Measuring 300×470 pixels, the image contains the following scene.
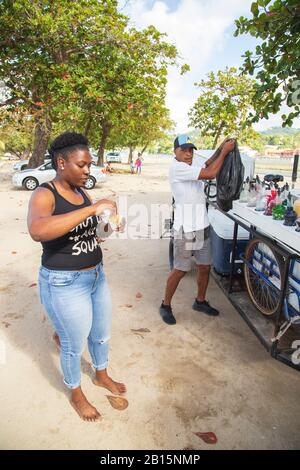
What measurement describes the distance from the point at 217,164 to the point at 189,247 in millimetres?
954

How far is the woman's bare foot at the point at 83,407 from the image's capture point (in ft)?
7.59

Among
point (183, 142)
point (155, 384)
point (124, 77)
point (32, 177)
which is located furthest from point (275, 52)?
point (32, 177)

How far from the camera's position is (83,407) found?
92.3 inches

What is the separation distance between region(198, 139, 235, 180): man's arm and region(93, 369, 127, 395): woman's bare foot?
6.64ft

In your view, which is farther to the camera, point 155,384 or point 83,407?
point 155,384

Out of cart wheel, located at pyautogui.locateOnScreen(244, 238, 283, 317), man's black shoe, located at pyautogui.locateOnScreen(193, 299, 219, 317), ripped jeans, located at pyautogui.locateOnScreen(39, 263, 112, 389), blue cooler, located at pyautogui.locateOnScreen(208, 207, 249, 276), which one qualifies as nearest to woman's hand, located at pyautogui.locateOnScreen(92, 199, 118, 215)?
ripped jeans, located at pyautogui.locateOnScreen(39, 263, 112, 389)

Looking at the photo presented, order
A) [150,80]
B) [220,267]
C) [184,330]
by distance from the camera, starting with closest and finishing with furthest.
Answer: [184,330]
[220,267]
[150,80]

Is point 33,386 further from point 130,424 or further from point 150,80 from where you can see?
point 150,80

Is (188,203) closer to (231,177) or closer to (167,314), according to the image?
(231,177)

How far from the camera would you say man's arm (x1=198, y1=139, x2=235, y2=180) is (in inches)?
116

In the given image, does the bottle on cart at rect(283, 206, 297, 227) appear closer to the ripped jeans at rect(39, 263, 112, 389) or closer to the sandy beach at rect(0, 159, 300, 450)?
the sandy beach at rect(0, 159, 300, 450)

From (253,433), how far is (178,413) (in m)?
0.57

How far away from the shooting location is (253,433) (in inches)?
88.7

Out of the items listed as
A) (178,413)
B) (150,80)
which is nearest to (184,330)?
(178,413)
